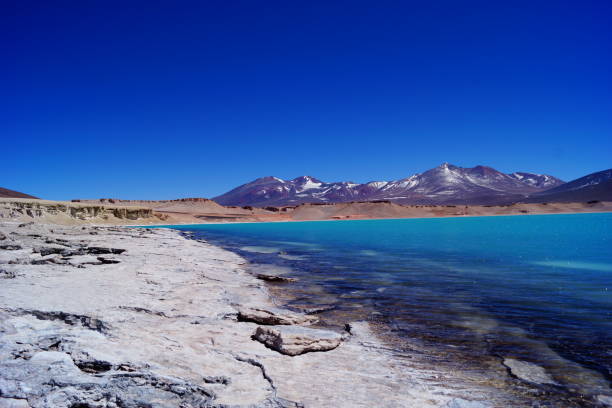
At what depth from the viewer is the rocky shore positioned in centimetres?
330

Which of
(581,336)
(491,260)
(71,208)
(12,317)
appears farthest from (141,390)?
(71,208)

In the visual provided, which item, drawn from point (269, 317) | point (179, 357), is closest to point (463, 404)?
point (179, 357)

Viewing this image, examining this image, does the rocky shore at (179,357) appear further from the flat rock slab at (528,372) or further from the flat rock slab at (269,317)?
the flat rock slab at (528,372)

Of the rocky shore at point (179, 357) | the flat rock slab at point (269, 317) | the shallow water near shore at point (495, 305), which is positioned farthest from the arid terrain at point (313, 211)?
the flat rock slab at point (269, 317)

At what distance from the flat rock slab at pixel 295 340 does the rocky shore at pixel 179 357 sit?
0.02m

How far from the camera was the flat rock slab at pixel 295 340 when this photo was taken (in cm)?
517

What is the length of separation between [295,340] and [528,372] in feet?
10.8

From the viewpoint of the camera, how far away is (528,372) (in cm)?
500

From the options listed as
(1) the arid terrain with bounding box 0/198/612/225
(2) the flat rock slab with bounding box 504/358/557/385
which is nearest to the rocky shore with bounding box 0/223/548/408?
(2) the flat rock slab with bounding box 504/358/557/385

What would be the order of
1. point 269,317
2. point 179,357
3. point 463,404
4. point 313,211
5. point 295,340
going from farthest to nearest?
point 313,211, point 269,317, point 295,340, point 179,357, point 463,404

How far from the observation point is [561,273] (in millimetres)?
13391

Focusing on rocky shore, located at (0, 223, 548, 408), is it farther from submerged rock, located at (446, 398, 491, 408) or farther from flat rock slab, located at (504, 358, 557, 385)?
flat rock slab, located at (504, 358, 557, 385)

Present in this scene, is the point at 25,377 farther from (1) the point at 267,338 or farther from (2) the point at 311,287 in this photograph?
(2) the point at 311,287

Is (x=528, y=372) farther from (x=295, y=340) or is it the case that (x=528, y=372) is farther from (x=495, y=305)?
(x=495, y=305)
